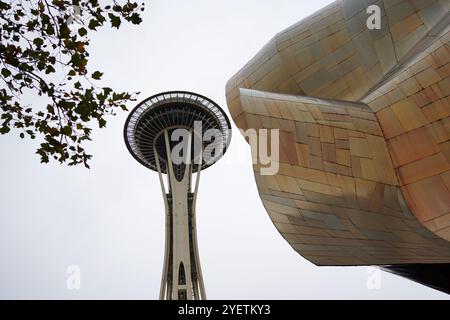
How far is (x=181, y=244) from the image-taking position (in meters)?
40.4

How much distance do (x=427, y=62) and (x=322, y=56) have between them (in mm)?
3298

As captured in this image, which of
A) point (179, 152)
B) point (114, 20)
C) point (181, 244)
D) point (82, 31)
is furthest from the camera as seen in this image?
point (179, 152)

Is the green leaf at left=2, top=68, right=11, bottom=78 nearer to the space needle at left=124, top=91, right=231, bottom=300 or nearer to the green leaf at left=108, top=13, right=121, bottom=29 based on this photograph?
the green leaf at left=108, top=13, right=121, bottom=29

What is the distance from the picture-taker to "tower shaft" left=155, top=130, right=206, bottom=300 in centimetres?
3922

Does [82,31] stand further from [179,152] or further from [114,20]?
[179,152]

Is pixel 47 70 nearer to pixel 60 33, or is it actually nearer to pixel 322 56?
pixel 60 33

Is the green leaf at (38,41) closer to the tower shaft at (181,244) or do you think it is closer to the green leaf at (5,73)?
the green leaf at (5,73)

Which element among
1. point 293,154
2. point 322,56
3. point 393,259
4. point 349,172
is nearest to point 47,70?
point 293,154

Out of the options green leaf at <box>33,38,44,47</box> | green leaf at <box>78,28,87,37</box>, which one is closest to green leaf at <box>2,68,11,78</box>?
green leaf at <box>33,38,44,47</box>

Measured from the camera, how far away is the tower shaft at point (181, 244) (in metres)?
39.2

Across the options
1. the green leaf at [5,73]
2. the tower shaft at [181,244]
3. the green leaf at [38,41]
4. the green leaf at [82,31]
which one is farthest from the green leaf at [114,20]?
the tower shaft at [181,244]

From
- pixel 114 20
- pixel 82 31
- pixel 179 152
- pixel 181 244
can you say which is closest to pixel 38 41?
pixel 82 31

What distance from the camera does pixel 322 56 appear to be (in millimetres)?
11352

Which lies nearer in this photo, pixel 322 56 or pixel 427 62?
pixel 427 62
